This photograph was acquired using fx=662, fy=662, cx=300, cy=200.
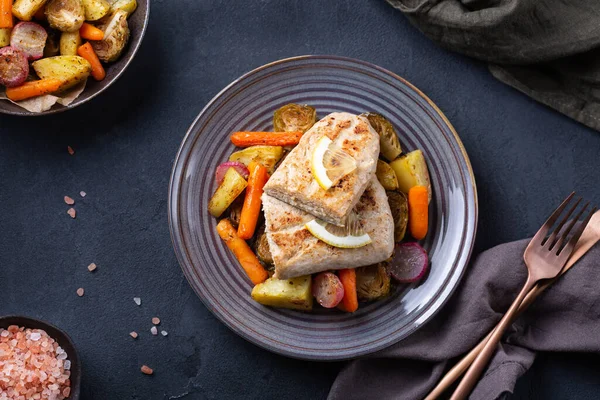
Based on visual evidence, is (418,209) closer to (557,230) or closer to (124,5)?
(557,230)

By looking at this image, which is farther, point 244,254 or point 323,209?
point 244,254

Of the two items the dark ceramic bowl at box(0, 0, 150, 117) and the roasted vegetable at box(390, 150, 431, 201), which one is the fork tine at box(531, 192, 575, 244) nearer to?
the roasted vegetable at box(390, 150, 431, 201)

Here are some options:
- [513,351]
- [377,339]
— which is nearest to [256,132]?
[377,339]

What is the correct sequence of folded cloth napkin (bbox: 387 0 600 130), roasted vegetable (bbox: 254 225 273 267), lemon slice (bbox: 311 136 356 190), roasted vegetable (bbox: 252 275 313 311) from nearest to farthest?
lemon slice (bbox: 311 136 356 190)
roasted vegetable (bbox: 252 275 313 311)
roasted vegetable (bbox: 254 225 273 267)
folded cloth napkin (bbox: 387 0 600 130)

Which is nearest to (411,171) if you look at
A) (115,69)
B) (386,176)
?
(386,176)

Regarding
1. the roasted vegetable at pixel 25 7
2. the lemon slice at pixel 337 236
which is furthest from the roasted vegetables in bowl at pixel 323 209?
the roasted vegetable at pixel 25 7

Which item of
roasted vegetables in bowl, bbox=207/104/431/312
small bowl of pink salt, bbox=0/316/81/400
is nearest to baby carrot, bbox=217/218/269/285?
roasted vegetables in bowl, bbox=207/104/431/312
